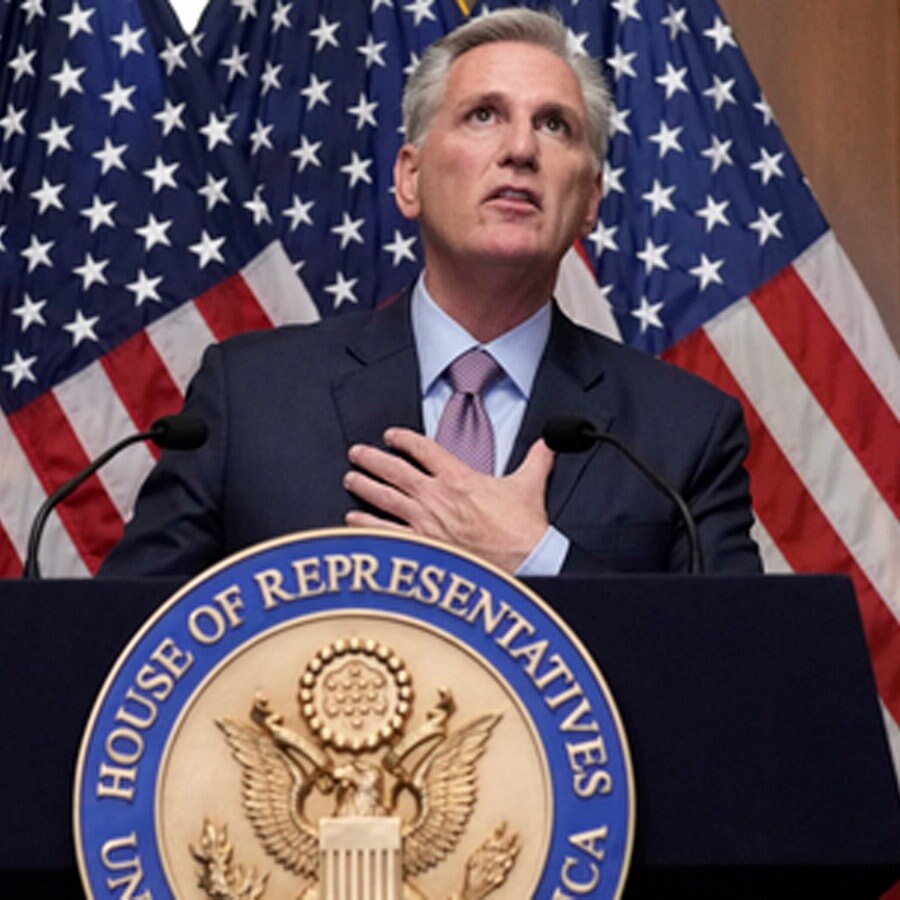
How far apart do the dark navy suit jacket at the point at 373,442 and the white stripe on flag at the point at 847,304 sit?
4.38ft

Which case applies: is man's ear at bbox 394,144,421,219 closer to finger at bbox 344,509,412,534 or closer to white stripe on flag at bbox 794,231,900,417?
finger at bbox 344,509,412,534

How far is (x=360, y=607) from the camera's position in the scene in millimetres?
1750

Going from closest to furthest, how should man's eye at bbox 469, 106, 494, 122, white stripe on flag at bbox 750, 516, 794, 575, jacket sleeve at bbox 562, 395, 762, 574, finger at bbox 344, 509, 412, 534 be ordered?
finger at bbox 344, 509, 412, 534 → jacket sleeve at bbox 562, 395, 762, 574 → man's eye at bbox 469, 106, 494, 122 → white stripe on flag at bbox 750, 516, 794, 575

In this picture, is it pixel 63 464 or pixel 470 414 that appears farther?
pixel 63 464

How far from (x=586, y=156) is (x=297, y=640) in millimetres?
1434

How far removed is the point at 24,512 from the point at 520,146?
155cm

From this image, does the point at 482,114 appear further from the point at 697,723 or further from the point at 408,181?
the point at 697,723

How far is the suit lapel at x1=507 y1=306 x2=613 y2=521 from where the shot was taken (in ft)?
8.64

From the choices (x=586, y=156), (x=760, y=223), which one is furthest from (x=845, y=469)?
(x=586, y=156)

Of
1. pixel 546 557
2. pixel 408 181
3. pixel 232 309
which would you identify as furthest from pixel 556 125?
pixel 232 309

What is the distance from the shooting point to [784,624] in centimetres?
185

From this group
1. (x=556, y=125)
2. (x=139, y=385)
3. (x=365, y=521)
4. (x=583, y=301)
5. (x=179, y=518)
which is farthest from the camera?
(x=583, y=301)

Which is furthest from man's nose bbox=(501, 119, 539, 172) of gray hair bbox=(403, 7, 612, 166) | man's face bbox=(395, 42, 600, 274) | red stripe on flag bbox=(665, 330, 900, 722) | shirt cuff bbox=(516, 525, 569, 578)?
red stripe on flag bbox=(665, 330, 900, 722)

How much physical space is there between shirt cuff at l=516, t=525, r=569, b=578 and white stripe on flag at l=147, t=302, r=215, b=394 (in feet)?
5.85
